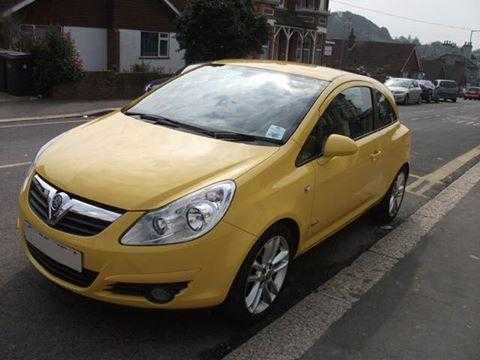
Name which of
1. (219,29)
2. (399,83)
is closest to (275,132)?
(219,29)

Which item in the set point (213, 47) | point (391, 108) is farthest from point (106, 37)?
point (391, 108)

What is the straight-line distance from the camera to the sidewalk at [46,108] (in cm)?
1279

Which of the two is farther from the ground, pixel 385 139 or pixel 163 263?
pixel 385 139

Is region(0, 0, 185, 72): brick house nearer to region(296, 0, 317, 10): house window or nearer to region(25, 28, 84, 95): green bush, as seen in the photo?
region(25, 28, 84, 95): green bush

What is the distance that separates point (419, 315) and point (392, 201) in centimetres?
215

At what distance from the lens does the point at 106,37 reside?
25531mm

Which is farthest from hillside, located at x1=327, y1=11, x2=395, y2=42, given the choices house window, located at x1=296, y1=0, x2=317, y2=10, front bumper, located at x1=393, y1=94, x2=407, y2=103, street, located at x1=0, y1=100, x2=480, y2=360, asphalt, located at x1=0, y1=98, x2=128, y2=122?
street, located at x1=0, y1=100, x2=480, y2=360

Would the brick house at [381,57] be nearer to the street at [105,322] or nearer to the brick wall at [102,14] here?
the brick wall at [102,14]

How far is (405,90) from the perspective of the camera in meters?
30.5

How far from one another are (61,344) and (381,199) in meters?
3.61

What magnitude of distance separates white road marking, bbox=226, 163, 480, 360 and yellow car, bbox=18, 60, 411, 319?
0.21 metres

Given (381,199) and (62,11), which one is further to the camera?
(62,11)

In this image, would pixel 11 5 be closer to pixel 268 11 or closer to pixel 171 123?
pixel 268 11

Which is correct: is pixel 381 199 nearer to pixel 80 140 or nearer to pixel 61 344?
pixel 80 140
